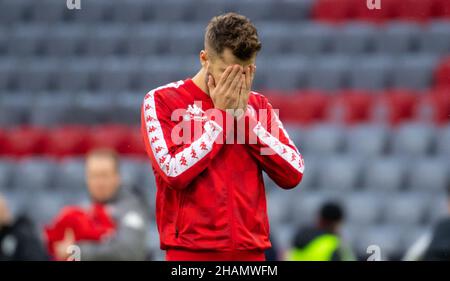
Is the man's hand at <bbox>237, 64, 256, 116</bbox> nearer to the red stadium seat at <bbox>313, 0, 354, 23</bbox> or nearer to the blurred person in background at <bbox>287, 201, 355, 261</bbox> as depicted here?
the blurred person in background at <bbox>287, 201, 355, 261</bbox>

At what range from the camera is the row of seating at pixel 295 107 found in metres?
8.11

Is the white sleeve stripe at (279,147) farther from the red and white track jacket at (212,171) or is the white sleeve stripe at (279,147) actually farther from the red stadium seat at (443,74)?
the red stadium seat at (443,74)

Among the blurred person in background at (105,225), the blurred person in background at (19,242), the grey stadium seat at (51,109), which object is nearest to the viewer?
the blurred person in background at (105,225)

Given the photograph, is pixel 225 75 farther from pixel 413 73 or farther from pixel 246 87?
pixel 413 73

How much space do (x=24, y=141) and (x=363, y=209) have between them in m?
2.76

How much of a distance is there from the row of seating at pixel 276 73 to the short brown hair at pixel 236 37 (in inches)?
181

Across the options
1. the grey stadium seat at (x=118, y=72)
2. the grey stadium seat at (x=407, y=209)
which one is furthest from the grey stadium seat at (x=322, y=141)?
the grey stadium seat at (x=118, y=72)

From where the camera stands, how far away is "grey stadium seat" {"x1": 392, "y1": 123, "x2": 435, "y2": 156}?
7824mm

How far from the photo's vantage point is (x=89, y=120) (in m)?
8.27

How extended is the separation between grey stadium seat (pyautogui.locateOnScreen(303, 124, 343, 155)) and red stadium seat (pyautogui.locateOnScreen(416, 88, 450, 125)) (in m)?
0.70

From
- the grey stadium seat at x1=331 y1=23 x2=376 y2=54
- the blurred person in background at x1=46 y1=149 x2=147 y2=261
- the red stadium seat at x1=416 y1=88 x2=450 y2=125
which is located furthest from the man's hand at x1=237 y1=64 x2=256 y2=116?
the grey stadium seat at x1=331 y1=23 x2=376 y2=54

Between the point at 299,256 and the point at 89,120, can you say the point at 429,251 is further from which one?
the point at 89,120
